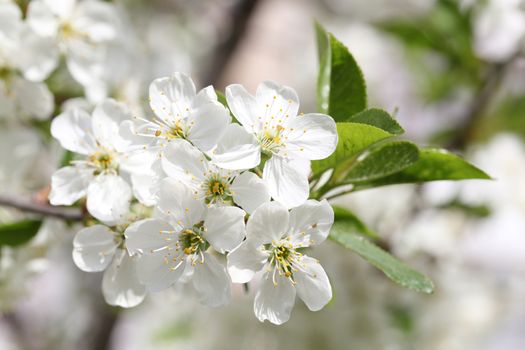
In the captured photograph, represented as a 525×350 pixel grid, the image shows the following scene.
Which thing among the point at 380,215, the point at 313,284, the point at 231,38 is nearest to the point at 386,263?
the point at 313,284

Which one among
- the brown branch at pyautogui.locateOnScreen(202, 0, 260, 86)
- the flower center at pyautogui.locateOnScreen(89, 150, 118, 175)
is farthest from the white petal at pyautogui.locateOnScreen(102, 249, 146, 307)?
the brown branch at pyautogui.locateOnScreen(202, 0, 260, 86)

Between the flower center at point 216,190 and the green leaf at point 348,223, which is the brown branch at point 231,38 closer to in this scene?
the green leaf at point 348,223

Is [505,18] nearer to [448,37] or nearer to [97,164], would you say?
[448,37]

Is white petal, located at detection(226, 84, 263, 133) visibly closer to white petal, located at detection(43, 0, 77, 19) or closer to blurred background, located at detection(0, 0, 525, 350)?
blurred background, located at detection(0, 0, 525, 350)

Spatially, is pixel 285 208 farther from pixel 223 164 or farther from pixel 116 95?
pixel 116 95

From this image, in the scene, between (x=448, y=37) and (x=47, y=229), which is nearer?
(x=47, y=229)

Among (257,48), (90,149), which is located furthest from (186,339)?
(257,48)
